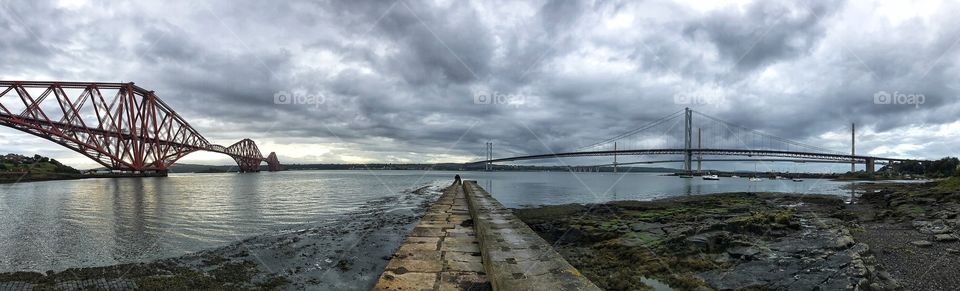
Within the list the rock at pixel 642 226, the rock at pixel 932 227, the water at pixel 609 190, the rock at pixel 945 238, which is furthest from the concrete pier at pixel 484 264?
the water at pixel 609 190

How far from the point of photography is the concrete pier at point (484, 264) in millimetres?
4918

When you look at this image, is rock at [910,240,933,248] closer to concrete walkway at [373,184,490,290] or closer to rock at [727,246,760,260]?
rock at [727,246,760,260]

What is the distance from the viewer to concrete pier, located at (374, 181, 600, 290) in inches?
194

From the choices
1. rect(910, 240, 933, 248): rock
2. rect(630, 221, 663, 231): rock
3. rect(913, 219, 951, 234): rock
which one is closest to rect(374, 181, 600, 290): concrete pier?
rect(630, 221, 663, 231): rock

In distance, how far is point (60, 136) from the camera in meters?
50.0

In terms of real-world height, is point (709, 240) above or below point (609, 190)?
above

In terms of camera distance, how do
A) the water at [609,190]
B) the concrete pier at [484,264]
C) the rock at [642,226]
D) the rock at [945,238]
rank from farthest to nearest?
the water at [609,190], the rock at [642,226], the rock at [945,238], the concrete pier at [484,264]

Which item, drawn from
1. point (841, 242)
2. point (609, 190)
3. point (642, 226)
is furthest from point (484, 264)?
point (609, 190)

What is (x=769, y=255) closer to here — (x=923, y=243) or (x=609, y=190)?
(x=923, y=243)

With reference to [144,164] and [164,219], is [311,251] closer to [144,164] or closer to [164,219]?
[164,219]

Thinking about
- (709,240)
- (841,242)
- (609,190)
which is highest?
(841,242)

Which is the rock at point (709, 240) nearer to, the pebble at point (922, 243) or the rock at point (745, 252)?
the rock at point (745, 252)

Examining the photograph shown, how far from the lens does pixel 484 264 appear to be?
22.4 ft

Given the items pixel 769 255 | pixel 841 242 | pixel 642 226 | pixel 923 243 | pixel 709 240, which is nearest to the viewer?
pixel 769 255
